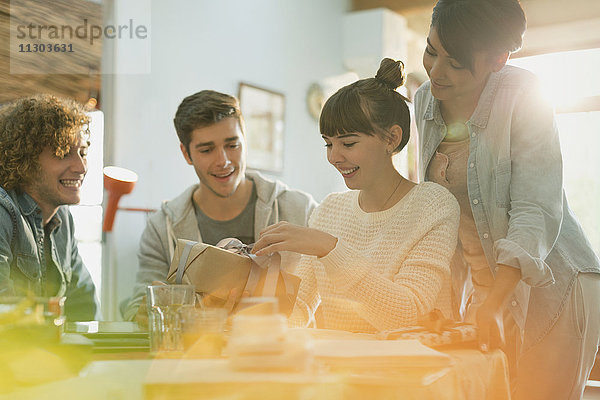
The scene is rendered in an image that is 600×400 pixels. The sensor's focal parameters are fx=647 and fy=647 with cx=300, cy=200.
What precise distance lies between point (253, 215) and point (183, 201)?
0.79 feet

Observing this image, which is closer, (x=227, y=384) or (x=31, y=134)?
(x=227, y=384)

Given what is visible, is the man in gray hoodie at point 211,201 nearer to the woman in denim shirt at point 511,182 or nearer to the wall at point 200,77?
the woman in denim shirt at point 511,182

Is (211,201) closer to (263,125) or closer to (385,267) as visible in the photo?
(385,267)

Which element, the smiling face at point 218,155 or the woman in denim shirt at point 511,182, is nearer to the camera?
the woman in denim shirt at point 511,182

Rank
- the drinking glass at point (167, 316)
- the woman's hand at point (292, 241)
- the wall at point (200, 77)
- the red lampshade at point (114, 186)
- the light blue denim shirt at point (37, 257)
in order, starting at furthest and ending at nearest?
the wall at point (200, 77) < the red lampshade at point (114, 186) < the light blue denim shirt at point (37, 257) < the woman's hand at point (292, 241) < the drinking glass at point (167, 316)

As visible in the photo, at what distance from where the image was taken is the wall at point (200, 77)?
3.59 meters

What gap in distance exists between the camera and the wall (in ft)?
11.8

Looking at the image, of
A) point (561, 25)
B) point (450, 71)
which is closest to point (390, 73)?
point (450, 71)

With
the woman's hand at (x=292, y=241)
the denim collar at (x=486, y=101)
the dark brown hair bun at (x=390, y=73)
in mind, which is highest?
the dark brown hair bun at (x=390, y=73)

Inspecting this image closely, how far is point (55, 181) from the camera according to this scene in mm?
1965

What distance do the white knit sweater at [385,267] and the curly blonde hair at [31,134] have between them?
0.93m

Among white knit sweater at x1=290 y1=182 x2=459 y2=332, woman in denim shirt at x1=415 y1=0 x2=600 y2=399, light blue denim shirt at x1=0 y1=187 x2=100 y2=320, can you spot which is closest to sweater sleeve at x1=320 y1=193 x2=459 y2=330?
white knit sweater at x1=290 y1=182 x2=459 y2=332

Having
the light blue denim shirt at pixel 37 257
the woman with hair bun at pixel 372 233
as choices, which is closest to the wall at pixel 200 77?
the light blue denim shirt at pixel 37 257

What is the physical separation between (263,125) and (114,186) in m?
1.51
